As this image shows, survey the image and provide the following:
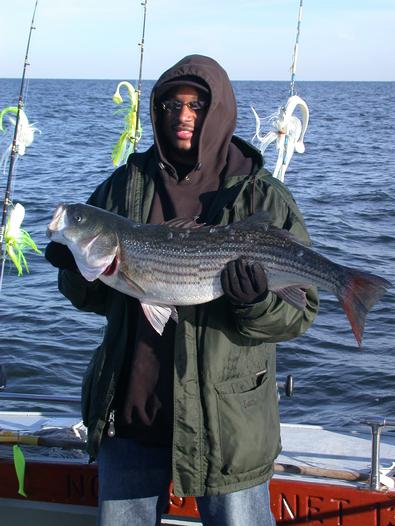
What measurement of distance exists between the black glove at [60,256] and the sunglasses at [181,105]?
85 centimetres

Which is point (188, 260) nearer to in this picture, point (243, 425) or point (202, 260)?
point (202, 260)

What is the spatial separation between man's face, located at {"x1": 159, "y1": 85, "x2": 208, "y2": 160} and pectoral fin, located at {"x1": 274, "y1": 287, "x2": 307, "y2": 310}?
0.83m

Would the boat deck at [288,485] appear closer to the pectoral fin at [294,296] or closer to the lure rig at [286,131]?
the pectoral fin at [294,296]

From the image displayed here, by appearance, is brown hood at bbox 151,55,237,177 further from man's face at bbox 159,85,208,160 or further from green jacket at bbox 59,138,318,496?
green jacket at bbox 59,138,318,496

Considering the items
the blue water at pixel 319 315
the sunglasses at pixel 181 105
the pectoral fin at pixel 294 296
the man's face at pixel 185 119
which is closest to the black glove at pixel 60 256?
the man's face at pixel 185 119

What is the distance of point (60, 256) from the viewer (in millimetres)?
3902

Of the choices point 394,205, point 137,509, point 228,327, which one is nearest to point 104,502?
point 137,509

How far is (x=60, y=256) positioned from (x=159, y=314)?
0.59 meters

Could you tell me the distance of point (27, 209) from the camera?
17641 millimetres

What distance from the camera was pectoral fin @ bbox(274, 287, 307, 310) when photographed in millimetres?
3664

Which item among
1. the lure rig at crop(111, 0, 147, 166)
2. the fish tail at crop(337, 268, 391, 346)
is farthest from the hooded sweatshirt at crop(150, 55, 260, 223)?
the lure rig at crop(111, 0, 147, 166)

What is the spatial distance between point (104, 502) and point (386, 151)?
1138 inches

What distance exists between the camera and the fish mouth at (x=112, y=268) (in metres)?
3.80

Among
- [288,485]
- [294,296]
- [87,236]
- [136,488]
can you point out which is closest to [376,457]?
[288,485]
